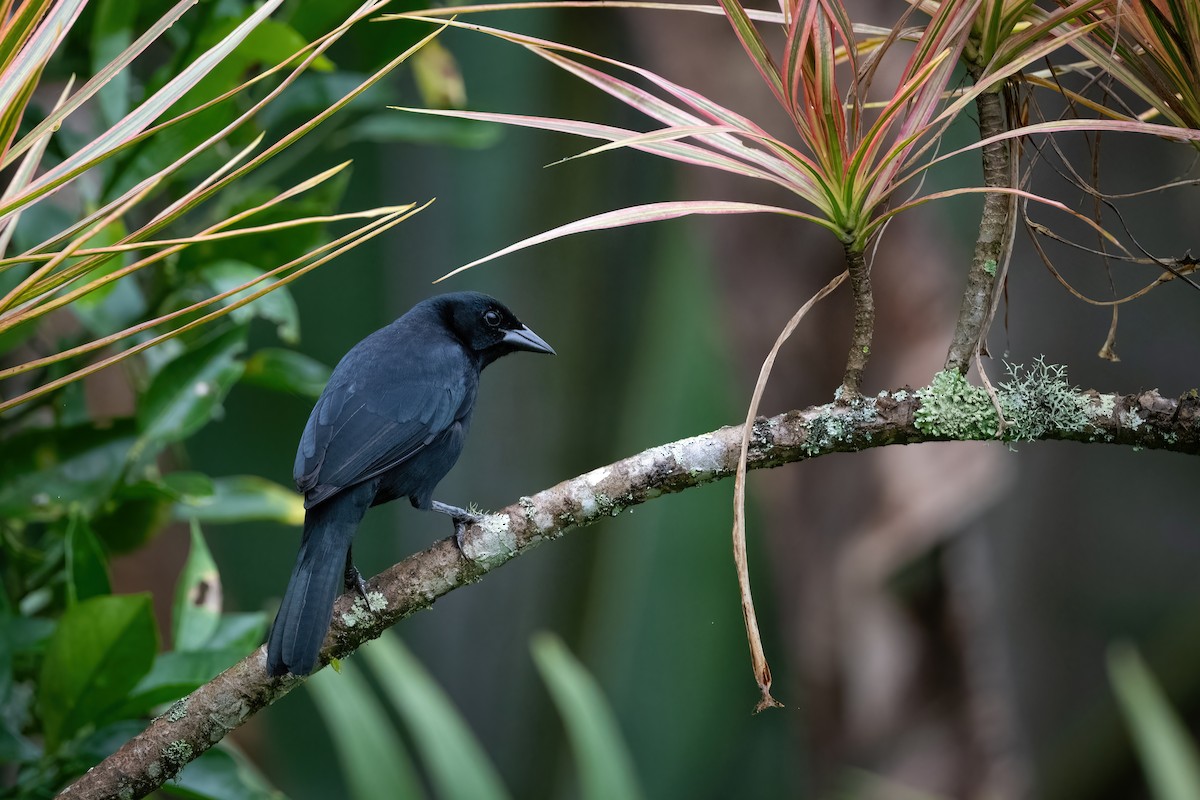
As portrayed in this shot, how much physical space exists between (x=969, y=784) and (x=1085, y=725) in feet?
6.81

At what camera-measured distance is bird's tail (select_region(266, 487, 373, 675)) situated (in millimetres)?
1692

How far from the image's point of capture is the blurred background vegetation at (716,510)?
157 inches

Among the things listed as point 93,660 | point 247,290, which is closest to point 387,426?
point 247,290

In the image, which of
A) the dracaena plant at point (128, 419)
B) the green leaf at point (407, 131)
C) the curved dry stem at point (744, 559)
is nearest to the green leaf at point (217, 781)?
the dracaena plant at point (128, 419)

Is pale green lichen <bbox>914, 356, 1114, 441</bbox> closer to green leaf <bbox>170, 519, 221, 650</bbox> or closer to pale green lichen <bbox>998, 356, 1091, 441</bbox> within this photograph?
pale green lichen <bbox>998, 356, 1091, 441</bbox>

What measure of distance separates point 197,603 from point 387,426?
671 millimetres

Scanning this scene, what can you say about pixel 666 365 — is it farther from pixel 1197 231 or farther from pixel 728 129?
pixel 728 129

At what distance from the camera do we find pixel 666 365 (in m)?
6.08

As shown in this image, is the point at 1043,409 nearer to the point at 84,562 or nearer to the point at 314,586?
the point at 314,586

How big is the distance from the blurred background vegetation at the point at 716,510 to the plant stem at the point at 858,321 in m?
2.33

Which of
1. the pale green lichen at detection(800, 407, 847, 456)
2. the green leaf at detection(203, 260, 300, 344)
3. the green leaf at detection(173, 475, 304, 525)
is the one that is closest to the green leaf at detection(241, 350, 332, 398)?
the green leaf at detection(203, 260, 300, 344)

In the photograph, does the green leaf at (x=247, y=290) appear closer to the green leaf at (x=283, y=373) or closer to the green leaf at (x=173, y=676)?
the green leaf at (x=283, y=373)

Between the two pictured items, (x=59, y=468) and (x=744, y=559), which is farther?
(x=59, y=468)

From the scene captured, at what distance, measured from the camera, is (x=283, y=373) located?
113 inches
